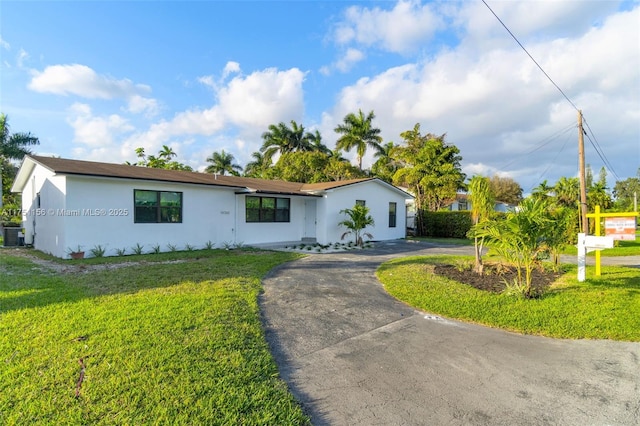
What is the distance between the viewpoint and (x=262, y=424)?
2539 millimetres

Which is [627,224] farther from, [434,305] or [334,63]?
[334,63]

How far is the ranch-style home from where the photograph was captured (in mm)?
10914

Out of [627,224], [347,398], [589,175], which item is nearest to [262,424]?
[347,398]

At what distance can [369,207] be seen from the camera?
18.3 metres

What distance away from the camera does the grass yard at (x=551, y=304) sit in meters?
4.98

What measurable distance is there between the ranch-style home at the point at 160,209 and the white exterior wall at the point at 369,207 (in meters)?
0.05

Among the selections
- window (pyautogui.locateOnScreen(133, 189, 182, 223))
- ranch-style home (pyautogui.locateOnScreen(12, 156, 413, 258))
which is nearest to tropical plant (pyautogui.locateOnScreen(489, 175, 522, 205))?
ranch-style home (pyautogui.locateOnScreen(12, 156, 413, 258))

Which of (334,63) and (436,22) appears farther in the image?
(334,63)

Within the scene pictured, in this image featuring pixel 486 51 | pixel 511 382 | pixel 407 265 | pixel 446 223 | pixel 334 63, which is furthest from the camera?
pixel 446 223

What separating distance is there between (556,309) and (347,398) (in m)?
4.79

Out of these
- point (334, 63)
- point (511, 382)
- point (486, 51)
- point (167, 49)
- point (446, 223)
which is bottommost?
point (511, 382)

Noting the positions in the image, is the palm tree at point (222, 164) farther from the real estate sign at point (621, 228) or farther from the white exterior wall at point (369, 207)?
the real estate sign at point (621, 228)

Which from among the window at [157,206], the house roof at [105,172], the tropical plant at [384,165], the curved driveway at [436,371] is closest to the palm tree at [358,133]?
the tropical plant at [384,165]

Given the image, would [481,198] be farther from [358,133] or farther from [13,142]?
[13,142]
